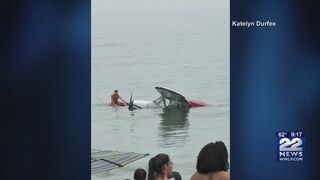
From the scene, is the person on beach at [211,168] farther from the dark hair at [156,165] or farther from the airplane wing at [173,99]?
the airplane wing at [173,99]

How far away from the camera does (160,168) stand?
553 centimetres

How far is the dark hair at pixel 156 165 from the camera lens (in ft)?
17.9

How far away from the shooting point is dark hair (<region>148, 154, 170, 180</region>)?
17.9 ft

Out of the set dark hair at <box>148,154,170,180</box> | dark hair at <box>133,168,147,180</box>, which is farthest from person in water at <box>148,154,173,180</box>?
dark hair at <box>133,168,147,180</box>

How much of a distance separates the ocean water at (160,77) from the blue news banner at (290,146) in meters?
0.56

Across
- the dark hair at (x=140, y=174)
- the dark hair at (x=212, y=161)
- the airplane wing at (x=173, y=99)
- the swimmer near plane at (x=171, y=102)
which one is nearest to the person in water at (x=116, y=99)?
the swimmer near plane at (x=171, y=102)

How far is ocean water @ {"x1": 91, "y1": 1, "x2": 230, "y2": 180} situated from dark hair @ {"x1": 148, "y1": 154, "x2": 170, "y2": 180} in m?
0.37

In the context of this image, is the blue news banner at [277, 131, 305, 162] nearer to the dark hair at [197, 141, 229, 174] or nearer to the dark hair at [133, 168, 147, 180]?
the dark hair at [197, 141, 229, 174]

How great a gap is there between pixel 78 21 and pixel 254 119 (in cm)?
213

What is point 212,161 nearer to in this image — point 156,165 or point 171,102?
point 156,165

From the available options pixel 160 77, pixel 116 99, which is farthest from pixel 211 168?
pixel 116 99

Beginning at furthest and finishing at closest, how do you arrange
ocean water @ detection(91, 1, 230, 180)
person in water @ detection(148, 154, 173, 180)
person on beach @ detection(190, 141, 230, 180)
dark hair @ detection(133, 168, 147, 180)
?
1. ocean water @ detection(91, 1, 230, 180)
2. dark hair @ detection(133, 168, 147, 180)
3. person in water @ detection(148, 154, 173, 180)
4. person on beach @ detection(190, 141, 230, 180)

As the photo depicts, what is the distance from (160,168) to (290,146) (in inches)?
57.0

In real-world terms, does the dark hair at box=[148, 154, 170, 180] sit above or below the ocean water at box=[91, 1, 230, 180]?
below
